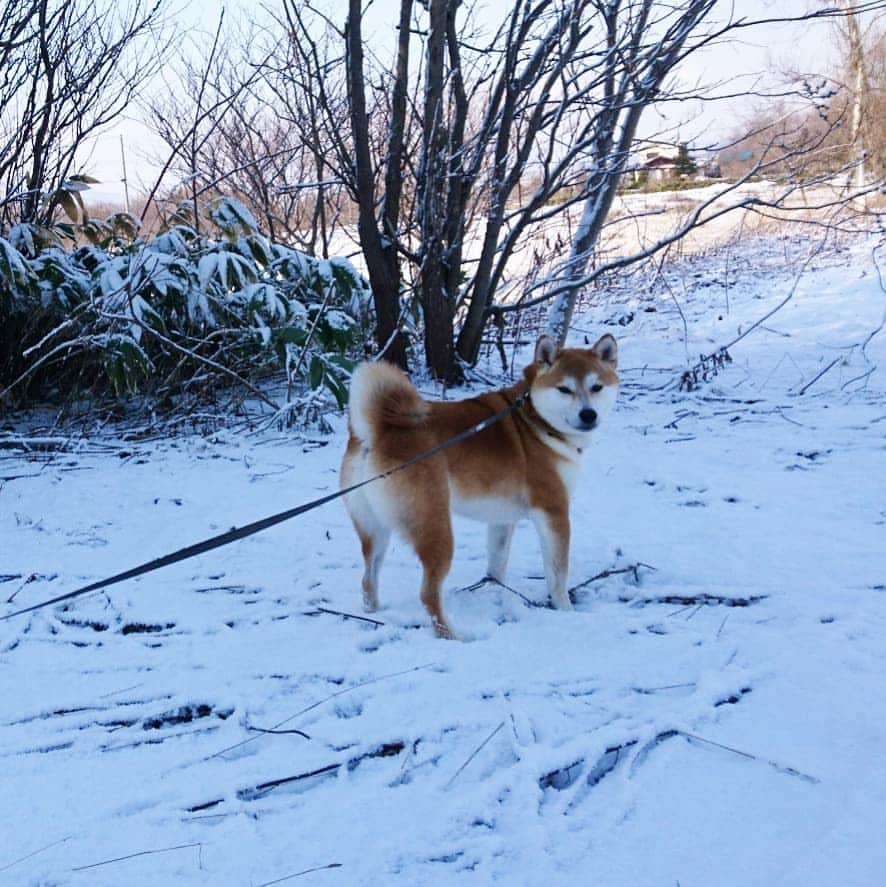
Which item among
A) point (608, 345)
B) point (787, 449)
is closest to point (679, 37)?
point (787, 449)

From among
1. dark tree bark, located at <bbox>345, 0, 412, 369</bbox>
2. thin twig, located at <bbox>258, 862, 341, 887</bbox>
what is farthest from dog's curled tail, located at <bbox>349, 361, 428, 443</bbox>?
dark tree bark, located at <bbox>345, 0, 412, 369</bbox>

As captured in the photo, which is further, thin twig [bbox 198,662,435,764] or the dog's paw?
the dog's paw

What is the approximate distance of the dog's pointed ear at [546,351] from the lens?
3.28 m

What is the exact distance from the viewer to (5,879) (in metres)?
1.52

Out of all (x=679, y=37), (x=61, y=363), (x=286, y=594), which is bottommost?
(x=286, y=594)

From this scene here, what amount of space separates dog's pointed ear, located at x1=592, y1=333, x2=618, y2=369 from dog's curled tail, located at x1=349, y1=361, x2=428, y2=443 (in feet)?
3.26

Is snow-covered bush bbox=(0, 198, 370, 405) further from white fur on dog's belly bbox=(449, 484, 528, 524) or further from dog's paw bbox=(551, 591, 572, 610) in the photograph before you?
dog's paw bbox=(551, 591, 572, 610)

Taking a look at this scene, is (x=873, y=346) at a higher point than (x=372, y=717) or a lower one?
higher

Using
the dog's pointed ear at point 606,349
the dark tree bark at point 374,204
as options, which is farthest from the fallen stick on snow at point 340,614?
the dark tree bark at point 374,204

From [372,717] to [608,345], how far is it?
1.98 metres

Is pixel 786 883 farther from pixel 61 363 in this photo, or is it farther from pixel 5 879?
pixel 61 363

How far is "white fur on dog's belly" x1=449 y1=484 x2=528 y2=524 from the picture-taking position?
9.61ft

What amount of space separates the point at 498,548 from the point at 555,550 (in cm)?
28

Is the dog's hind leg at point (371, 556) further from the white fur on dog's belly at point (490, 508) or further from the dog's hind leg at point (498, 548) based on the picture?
the dog's hind leg at point (498, 548)
